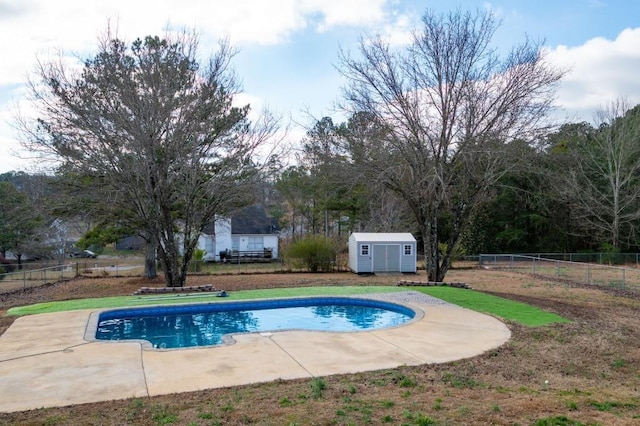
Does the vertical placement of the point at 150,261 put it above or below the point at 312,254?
below

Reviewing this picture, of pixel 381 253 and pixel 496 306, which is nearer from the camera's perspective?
pixel 496 306

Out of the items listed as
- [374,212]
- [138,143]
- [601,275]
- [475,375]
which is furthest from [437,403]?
[374,212]

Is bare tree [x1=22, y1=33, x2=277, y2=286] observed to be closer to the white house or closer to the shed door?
the shed door

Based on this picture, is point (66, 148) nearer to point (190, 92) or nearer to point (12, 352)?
point (190, 92)

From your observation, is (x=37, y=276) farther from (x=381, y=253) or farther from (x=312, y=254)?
(x=381, y=253)

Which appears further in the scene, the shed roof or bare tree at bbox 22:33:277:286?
the shed roof

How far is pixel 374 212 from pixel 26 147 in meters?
22.6

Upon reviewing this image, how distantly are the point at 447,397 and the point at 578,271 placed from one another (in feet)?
67.0

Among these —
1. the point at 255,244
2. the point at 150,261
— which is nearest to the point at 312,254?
the point at 150,261

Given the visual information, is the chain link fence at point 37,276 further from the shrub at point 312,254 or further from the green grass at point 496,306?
the green grass at point 496,306

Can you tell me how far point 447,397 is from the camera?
17.8 ft

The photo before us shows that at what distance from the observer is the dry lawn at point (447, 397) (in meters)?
4.74

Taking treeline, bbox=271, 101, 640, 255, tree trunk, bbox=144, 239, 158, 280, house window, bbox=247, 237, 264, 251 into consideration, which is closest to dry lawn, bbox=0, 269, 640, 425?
tree trunk, bbox=144, 239, 158, 280

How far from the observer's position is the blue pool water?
1075cm
